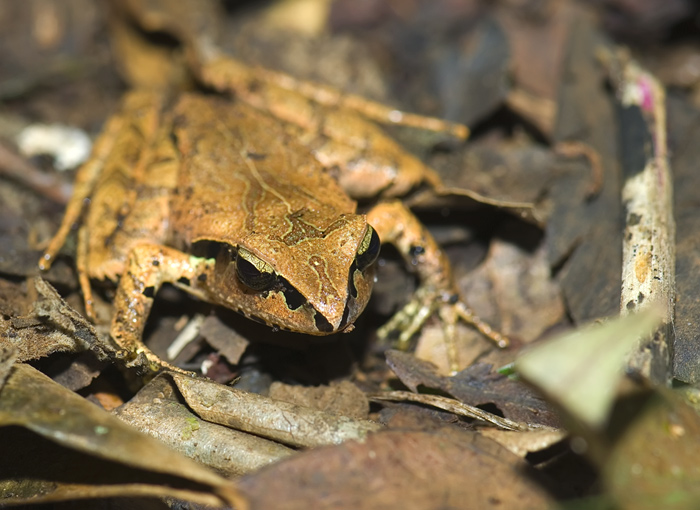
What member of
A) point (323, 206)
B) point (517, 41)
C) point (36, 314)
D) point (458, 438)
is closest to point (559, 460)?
point (458, 438)

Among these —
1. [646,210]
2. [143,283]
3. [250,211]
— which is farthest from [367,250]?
[646,210]

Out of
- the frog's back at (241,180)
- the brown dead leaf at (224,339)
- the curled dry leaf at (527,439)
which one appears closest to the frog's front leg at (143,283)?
the frog's back at (241,180)

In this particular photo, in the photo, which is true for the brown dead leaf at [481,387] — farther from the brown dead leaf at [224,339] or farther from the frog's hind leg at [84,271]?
the frog's hind leg at [84,271]

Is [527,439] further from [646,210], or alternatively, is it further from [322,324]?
[646,210]

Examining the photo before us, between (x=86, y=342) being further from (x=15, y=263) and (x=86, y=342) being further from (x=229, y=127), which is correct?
(x=229, y=127)

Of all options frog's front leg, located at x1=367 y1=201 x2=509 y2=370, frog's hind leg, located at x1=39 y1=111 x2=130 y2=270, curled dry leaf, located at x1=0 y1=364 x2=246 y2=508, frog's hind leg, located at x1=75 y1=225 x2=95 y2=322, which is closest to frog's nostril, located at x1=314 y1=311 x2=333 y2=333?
curled dry leaf, located at x1=0 y1=364 x2=246 y2=508

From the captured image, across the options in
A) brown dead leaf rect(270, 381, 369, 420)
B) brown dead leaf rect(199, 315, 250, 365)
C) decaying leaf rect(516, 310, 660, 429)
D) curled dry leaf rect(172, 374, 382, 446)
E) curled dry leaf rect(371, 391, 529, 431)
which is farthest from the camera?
brown dead leaf rect(199, 315, 250, 365)

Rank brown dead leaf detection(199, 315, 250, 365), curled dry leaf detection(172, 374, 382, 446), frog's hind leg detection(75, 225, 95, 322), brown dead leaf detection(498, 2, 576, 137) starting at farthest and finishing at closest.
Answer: brown dead leaf detection(498, 2, 576, 137) < frog's hind leg detection(75, 225, 95, 322) < brown dead leaf detection(199, 315, 250, 365) < curled dry leaf detection(172, 374, 382, 446)

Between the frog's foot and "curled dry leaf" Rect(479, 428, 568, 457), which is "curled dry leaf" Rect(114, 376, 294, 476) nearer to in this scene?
"curled dry leaf" Rect(479, 428, 568, 457)
